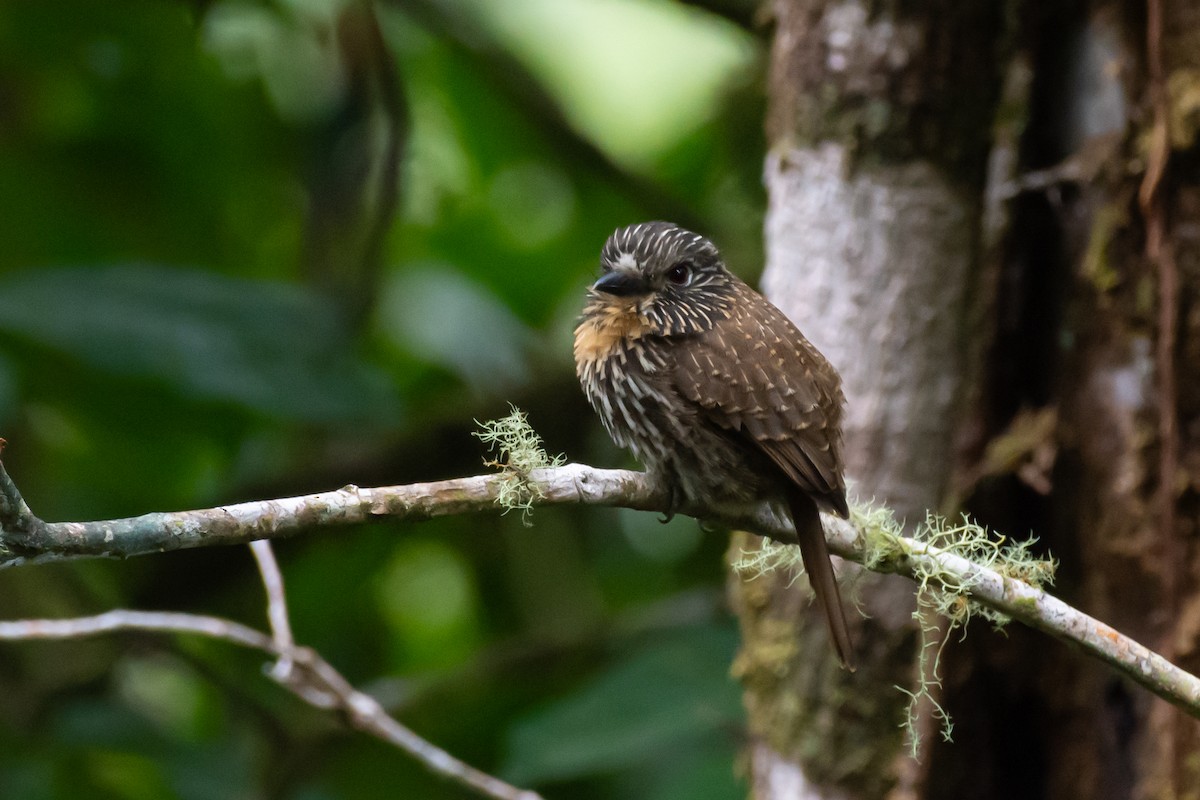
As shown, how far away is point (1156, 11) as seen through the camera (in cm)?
272

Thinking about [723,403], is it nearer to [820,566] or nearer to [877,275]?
[820,566]

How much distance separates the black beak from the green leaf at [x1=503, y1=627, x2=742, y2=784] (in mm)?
1021

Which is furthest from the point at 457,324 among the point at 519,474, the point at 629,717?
the point at 519,474

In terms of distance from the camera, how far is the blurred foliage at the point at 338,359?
3.37 metres

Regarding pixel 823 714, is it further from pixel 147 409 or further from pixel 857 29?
pixel 147 409

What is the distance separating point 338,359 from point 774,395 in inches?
60.2

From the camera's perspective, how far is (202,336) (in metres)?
3.37

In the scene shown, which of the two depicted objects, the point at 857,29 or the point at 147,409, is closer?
the point at 857,29

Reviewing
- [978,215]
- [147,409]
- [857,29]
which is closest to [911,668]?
[978,215]

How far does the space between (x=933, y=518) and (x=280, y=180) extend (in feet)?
8.40

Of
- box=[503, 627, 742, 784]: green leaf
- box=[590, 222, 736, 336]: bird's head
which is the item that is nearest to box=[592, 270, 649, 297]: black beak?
box=[590, 222, 736, 336]: bird's head

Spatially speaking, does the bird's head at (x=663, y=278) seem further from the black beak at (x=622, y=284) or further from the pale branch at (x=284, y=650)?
the pale branch at (x=284, y=650)

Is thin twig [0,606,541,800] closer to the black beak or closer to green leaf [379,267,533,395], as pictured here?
the black beak

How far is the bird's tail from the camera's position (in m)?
2.20
